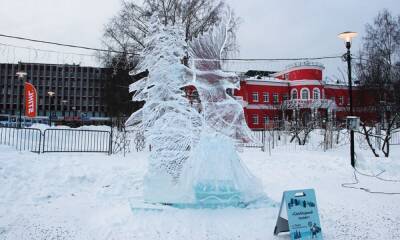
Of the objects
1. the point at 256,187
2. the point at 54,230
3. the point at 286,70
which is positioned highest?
the point at 286,70

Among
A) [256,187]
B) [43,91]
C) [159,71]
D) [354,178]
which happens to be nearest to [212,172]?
[256,187]

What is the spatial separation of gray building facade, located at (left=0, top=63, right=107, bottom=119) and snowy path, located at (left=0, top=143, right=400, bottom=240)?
74249 millimetres

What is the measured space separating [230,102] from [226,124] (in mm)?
519

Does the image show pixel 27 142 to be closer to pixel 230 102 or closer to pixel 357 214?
pixel 230 102

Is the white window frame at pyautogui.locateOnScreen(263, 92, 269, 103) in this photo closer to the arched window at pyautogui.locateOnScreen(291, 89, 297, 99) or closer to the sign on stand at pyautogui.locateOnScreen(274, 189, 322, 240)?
the arched window at pyautogui.locateOnScreen(291, 89, 297, 99)

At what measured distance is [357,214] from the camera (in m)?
6.65

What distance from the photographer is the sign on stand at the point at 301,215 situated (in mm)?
4730

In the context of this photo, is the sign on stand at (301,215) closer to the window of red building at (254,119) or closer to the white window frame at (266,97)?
the window of red building at (254,119)

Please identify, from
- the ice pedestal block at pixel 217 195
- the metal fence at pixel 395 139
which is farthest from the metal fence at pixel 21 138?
the metal fence at pixel 395 139

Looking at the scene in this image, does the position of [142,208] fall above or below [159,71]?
below

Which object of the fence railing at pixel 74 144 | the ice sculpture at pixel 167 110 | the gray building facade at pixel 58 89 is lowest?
the fence railing at pixel 74 144

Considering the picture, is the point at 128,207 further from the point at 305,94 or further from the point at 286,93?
the point at 286,93

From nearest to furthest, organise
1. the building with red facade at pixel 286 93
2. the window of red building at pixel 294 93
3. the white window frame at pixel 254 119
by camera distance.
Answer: the building with red facade at pixel 286 93 → the white window frame at pixel 254 119 → the window of red building at pixel 294 93

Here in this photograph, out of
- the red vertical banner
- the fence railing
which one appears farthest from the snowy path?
the red vertical banner
